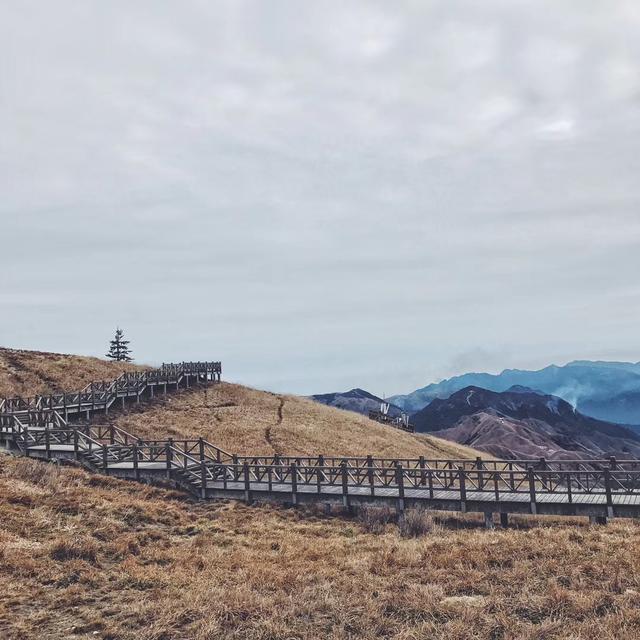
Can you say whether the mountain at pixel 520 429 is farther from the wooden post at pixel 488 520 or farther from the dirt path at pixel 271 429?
the wooden post at pixel 488 520

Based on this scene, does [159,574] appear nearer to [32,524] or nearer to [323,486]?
[32,524]

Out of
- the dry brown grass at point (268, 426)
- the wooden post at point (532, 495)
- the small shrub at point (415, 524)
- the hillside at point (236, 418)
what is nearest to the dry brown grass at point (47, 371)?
the hillside at point (236, 418)

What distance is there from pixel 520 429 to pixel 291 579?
129 metres

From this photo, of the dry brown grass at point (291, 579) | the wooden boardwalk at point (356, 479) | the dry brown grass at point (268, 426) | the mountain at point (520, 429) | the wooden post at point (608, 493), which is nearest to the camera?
the dry brown grass at point (291, 579)

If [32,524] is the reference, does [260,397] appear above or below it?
above

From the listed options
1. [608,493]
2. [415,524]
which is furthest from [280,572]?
[608,493]

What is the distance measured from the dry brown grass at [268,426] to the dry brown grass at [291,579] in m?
22.3

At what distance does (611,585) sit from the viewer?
489 inches

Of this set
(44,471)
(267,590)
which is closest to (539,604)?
(267,590)

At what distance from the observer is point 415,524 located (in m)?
21.6

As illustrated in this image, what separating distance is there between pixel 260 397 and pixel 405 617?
A: 2047 inches

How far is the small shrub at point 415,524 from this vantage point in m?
21.2

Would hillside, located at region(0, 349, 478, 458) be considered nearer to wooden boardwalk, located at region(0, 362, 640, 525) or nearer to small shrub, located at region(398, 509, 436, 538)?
wooden boardwalk, located at region(0, 362, 640, 525)

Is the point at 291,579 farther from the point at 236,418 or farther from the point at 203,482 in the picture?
the point at 236,418
